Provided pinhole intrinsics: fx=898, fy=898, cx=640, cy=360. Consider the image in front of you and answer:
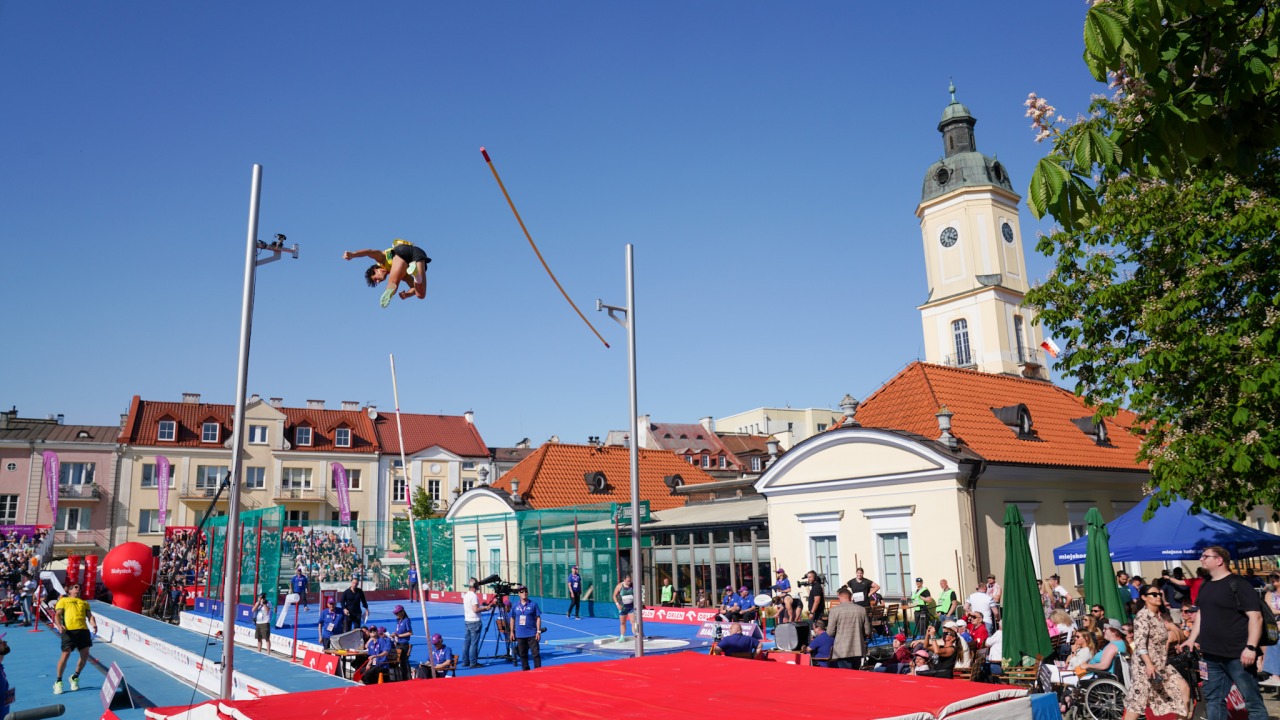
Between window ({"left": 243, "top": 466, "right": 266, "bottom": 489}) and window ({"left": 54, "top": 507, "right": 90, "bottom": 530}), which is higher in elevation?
window ({"left": 243, "top": 466, "right": 266, "bottom": 489})

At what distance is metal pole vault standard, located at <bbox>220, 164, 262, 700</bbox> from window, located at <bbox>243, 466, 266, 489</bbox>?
166 ft

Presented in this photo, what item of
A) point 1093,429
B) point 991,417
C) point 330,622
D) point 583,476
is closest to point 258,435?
point 583,476

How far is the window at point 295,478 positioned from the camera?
195 feet

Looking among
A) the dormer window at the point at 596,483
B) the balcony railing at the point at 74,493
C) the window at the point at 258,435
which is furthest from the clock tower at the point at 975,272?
the balcony railing at the point at 74,493

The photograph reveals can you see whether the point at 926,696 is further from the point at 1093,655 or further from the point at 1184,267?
the point at 1184,267

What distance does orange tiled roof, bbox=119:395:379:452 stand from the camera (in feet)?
188

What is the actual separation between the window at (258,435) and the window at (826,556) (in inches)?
1737

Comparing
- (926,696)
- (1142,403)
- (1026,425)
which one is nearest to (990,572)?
(1026,425)

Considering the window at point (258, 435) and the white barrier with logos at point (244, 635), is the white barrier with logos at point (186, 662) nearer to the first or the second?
the white barrier with logos at point (244, 635)

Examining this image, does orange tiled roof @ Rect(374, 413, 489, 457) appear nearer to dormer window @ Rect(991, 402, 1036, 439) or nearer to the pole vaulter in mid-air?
dormer window @ Rect(991, 402, 1036, 439)

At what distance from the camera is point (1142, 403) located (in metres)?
15.3

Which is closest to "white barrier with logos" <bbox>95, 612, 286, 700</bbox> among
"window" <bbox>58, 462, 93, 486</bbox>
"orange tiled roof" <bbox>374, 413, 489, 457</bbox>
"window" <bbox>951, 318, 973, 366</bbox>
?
"window" <bbox>58, 462, 93, 486</bbox>

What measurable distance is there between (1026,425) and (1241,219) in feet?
51.7

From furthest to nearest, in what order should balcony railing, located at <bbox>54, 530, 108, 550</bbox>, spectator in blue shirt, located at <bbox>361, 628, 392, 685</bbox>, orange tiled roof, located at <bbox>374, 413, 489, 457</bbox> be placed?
1. orange tiled roof, located at <bbox>374, 413, 489, 457</bbox>
2. balcony railing, located at <bbox>54, 530, 108, 550</bbox>
3. spectator in blue shirt, located at <bbox>361, 628, 392, 685</bbox>
